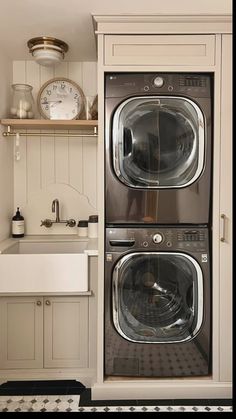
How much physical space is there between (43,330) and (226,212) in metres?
1.35

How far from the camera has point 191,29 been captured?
1.85 meters

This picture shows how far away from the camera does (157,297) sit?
1.95 metres

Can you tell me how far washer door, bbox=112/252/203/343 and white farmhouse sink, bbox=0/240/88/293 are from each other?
0.24m

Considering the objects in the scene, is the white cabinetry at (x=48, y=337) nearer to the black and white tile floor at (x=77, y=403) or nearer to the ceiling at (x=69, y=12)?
the black and white tile floor at (x=77, y=403)

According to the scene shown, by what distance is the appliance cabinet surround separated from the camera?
185cm

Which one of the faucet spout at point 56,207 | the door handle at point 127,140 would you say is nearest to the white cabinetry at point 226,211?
the door handle at point 127,140

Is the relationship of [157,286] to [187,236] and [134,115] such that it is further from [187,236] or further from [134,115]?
[134,115]

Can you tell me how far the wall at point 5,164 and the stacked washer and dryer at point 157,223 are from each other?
2.88ft

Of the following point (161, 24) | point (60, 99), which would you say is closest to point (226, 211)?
point (161, 24)

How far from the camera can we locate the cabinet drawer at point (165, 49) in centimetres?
186

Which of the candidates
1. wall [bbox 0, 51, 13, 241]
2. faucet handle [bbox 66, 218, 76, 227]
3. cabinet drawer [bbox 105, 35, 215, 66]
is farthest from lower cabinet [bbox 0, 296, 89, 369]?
cabinet drawer [bbox 105, 35, 215, 66]

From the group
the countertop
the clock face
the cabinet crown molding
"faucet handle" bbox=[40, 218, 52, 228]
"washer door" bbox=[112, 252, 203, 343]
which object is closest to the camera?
the cabinet crown molding

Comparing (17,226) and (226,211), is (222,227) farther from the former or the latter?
(17,226)

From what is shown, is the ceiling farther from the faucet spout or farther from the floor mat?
the floor mat
